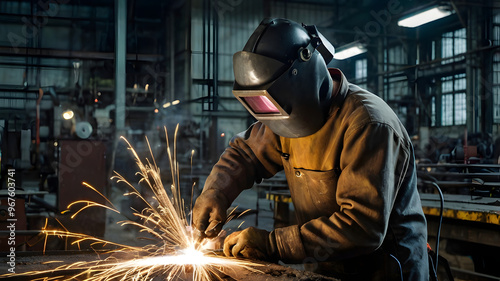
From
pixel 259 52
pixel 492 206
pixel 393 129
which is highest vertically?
pixel 259 52

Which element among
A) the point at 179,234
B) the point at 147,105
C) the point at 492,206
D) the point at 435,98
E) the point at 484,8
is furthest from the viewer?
the point at 147,105

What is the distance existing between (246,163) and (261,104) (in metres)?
0.52

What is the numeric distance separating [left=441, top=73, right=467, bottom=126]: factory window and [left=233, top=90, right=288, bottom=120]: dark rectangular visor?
474 inches

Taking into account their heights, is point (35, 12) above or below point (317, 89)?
above

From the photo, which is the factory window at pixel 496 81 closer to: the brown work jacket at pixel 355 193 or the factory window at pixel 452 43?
the factory window at pixel 452 43

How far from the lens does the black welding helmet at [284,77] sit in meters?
1.47

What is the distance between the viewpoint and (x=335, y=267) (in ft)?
5.54

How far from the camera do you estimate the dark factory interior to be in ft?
11.2

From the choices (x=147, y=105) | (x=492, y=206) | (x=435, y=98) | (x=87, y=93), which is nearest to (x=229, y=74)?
(x=147, y=105)

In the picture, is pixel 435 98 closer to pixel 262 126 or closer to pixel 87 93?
pixel 87 93

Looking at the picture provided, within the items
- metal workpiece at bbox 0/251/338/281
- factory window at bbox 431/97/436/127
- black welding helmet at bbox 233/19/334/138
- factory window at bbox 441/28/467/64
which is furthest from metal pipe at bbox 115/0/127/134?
factory window at bbox 431/97/436/127

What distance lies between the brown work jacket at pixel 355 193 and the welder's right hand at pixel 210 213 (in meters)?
0.32

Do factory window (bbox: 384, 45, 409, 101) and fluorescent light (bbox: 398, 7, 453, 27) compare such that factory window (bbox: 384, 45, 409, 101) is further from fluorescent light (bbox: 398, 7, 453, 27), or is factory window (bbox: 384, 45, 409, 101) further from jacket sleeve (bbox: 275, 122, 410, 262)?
jacket sleeve (bbox: 275, 122, 410, 262)

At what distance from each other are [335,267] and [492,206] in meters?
2.36
